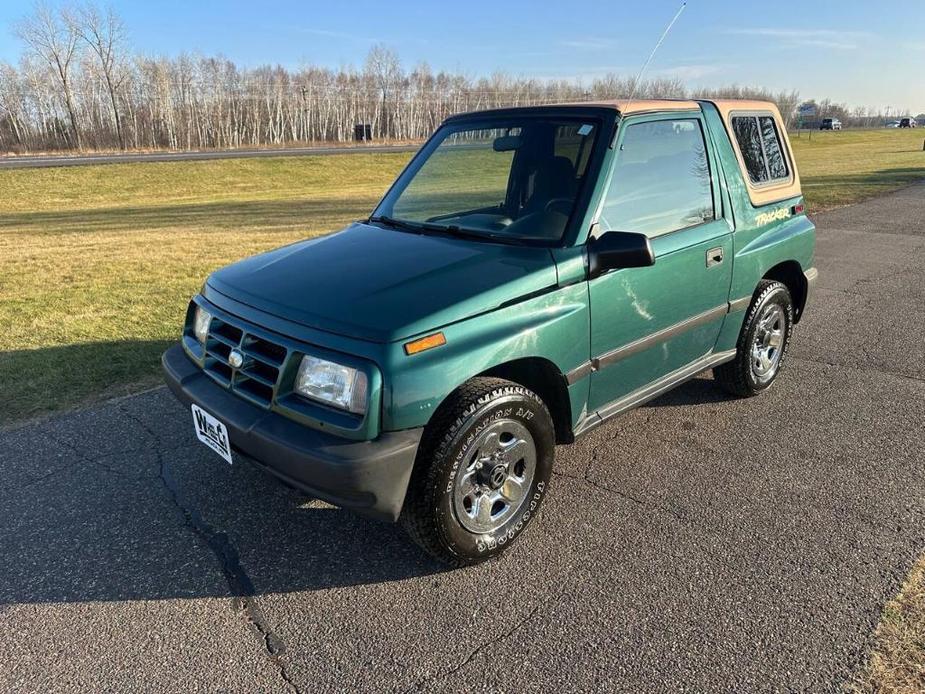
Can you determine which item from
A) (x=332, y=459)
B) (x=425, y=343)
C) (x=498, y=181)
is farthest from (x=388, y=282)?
(x=498, y=181)

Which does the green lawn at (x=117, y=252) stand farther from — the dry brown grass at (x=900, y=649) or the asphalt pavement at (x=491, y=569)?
the dry brown grass at (x=900, y=649)

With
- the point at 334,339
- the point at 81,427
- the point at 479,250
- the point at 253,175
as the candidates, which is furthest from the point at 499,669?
the point at 253,175

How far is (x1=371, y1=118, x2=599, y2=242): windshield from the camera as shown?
3.22 meters

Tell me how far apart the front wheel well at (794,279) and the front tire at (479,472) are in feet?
8.34

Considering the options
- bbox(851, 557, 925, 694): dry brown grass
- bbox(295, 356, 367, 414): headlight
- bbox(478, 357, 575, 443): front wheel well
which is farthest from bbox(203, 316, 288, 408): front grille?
bbox(851, 557, 925, 694): dry brown grass

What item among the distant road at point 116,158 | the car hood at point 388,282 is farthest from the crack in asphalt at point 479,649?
the distant road at point 116,158

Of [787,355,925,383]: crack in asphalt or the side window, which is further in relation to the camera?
[787,355,925,383]: crack in asphalt

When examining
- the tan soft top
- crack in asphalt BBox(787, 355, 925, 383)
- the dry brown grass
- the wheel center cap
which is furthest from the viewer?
crack in asphalt BBox(787, 355, 925, 383)

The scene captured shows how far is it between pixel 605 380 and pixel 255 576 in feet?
6.30

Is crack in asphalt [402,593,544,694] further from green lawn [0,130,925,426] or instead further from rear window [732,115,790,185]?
rear window [732,115,790,185]

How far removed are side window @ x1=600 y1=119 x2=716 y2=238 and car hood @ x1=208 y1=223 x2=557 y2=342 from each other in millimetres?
591

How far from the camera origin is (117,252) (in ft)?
34.3

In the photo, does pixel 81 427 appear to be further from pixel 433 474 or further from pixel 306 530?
pixel 433 474

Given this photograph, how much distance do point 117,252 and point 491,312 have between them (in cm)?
986
